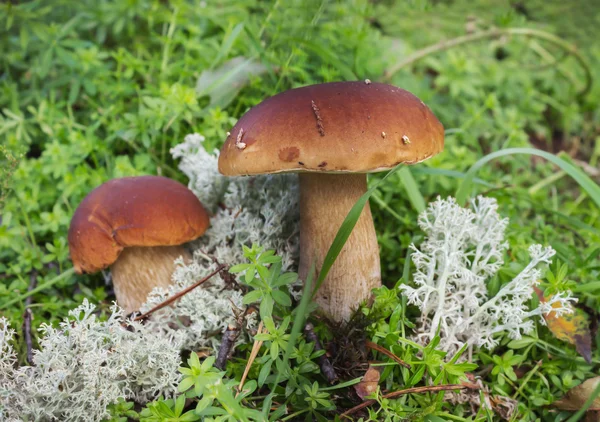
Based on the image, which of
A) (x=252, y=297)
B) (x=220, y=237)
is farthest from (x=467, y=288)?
(x=220, y=237)

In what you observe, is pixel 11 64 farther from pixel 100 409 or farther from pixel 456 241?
pixel 456 241

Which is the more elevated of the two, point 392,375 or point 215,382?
point 215,382

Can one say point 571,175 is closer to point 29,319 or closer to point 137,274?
point 137,274

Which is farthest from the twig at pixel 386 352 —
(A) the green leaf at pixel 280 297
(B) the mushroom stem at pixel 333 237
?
(A) the green leaf at pixel 280 297

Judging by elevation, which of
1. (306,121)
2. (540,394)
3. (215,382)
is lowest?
(540,394)

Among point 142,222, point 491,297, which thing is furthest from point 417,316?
point 142,222

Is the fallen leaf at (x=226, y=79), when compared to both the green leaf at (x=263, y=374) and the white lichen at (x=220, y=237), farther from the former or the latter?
the green leaf at (x=263, y=374)

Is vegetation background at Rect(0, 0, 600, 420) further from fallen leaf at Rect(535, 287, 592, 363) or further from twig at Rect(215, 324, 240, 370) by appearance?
twig at Rect(215, 324, 240, 370)
